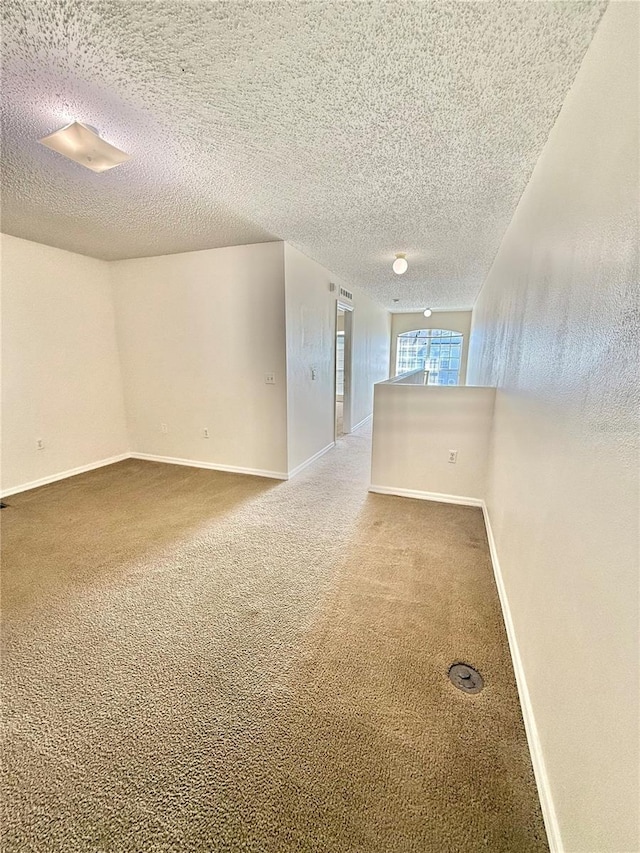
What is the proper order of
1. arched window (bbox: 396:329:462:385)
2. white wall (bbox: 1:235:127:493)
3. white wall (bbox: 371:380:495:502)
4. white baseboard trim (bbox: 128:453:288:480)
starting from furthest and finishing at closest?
arched window (bbox: 396:329:462:385) → white baseboard trim (bbox: 128:453:288:480) → white wall (bbox: 1:235:127:493) → white wall (bbox: 371:380:495:502)

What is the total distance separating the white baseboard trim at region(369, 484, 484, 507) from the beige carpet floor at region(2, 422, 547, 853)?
523 millimetres

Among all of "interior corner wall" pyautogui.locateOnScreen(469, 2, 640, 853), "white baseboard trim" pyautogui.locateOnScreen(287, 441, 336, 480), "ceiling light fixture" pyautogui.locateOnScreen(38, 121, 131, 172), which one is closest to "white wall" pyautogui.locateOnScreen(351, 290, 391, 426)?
"white baseboard trim" pyautogui.locateOnScreen(287, 441, 336, 480)

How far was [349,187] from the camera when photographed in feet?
7.39

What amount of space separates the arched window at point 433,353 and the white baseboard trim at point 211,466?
260 inches

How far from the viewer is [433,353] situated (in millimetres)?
9250

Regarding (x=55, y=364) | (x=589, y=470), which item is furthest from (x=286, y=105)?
(x=55, y=364)

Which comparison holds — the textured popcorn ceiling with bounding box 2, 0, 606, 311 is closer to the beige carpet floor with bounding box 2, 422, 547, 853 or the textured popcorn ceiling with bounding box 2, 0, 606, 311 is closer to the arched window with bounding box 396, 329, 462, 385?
the beige carpet floor with bounding box 2, 422, 547, 853

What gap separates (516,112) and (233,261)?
8.96 ft

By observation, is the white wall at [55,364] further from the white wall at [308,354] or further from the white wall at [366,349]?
the white wall at [366,349]

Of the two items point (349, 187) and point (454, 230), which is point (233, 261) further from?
point (454, 230)

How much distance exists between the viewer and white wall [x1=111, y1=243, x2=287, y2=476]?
11.6 feet

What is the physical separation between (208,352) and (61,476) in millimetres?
2134

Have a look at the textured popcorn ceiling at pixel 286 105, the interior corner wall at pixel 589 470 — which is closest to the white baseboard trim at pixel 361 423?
the textured popcorn ceiling at pixel 286 105

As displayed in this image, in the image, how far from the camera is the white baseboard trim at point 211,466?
3.79 meters
